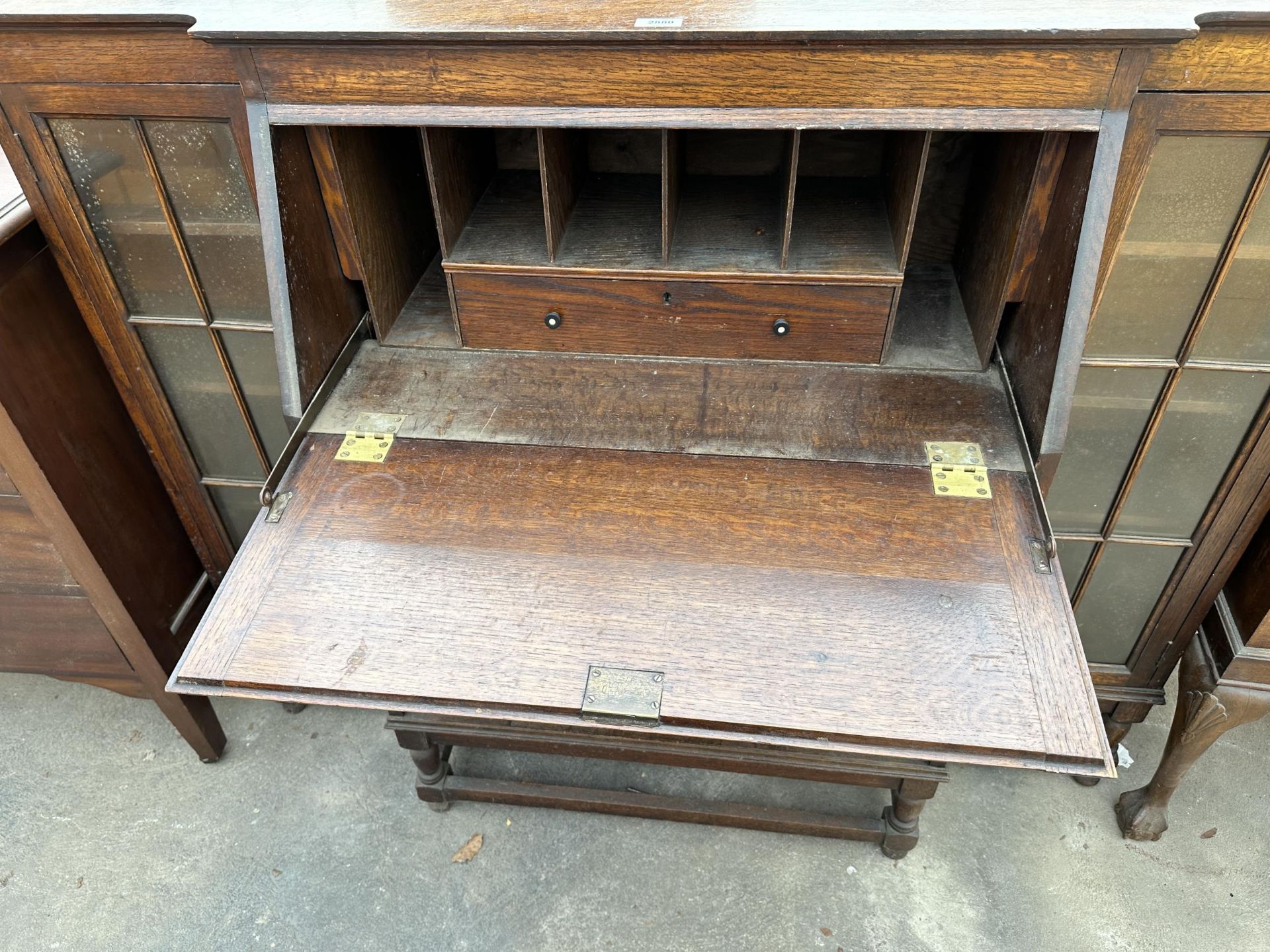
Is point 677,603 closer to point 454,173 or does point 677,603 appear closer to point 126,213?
point 454,173

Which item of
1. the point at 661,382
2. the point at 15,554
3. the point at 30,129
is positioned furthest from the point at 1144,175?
the point at 15,554

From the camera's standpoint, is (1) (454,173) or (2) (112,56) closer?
(2) (112,56)

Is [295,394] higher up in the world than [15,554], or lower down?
higher up

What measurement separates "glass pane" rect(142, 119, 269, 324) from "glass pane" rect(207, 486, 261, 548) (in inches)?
19.9

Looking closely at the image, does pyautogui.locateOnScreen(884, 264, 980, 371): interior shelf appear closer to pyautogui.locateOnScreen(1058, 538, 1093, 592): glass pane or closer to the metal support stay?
pyautogui.locateOnScreen(1058, 538, 1093, 592): glass pane

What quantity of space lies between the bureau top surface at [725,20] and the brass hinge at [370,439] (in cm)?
58

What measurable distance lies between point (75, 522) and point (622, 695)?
1326 millimetres

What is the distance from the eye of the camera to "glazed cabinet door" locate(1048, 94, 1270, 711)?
126 centimetres

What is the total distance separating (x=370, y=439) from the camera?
4.59 ft

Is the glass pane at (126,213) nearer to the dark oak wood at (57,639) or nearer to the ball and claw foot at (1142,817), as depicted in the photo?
the dark oak wood at (57,639)

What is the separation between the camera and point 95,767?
7.14 ft

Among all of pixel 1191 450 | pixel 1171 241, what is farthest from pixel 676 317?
pixel 1191 450

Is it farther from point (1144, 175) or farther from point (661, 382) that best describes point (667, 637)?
point (1144, 175)

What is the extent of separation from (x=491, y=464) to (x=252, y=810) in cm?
133
